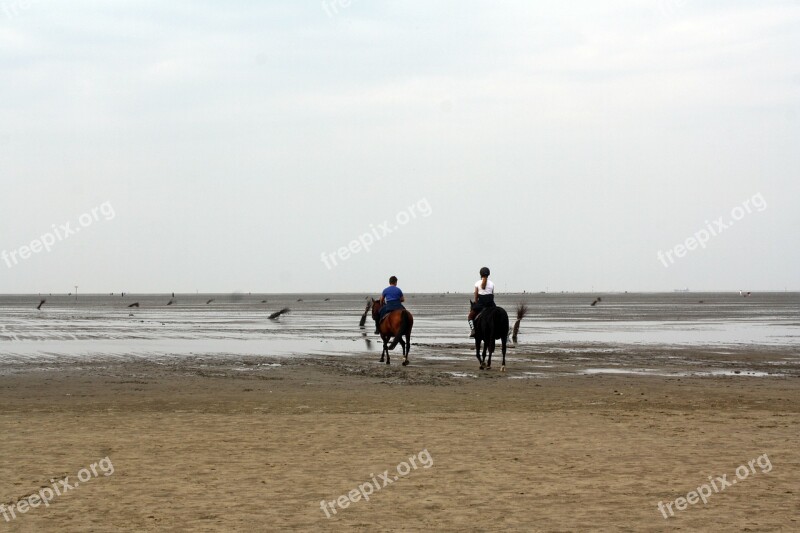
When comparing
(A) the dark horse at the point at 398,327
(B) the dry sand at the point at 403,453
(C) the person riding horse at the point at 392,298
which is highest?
(C) the person riding horse at the point at 392,298

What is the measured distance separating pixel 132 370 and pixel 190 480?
14.6 metres

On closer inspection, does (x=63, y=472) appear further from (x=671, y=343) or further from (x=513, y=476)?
(x=671, y=343)

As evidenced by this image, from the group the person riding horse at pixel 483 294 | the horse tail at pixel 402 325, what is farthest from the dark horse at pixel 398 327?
the person riding horse at pixel 483 294

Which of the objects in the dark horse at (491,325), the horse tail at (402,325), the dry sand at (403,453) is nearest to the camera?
the dry sand at (403,453)

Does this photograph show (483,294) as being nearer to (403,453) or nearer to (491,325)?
(491,325)

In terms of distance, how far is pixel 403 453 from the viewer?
10961 mm

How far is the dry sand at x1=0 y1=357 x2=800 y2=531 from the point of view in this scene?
26.3 feet

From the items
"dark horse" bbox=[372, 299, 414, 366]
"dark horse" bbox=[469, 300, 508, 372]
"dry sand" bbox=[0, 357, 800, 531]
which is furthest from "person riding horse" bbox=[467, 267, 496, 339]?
"dry sand" bbox=[0, 357, 800, 531]

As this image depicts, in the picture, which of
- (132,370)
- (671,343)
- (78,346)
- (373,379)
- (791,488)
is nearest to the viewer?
(791,488)

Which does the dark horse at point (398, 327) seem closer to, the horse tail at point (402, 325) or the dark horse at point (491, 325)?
the horse tail at point (402, 325)

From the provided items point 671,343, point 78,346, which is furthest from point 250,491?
point 671,343

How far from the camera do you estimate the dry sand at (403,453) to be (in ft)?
26.3

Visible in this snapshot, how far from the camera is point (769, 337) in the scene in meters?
39.2

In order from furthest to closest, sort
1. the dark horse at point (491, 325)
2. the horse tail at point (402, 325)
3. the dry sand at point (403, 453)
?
the horse tail at point (402, 325) < the dark horse at point (491, 325) < the dry sand at point (403, 453)
